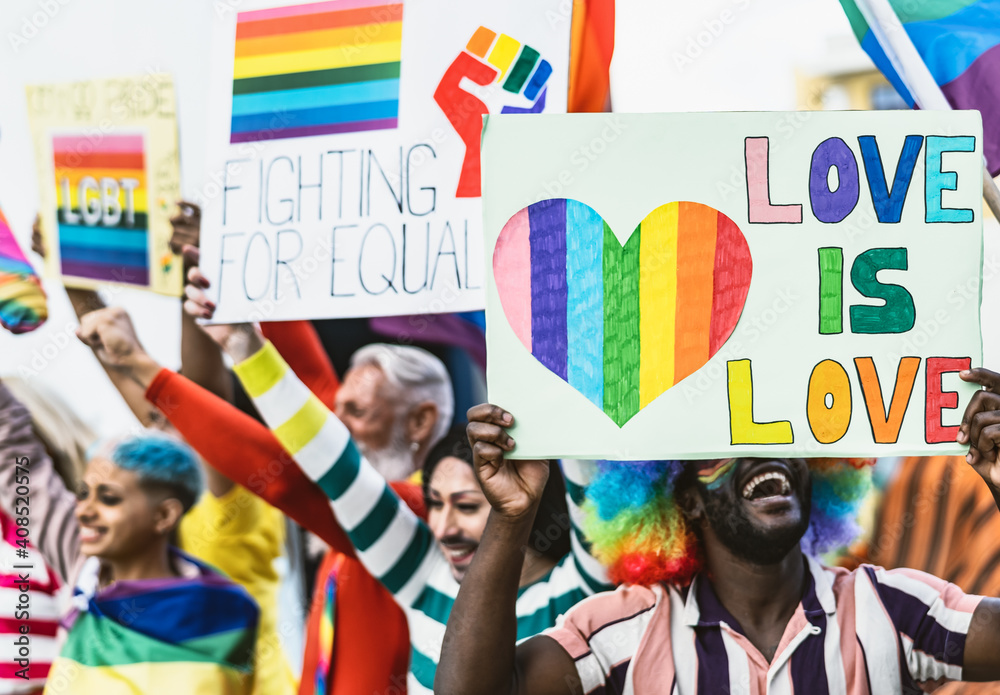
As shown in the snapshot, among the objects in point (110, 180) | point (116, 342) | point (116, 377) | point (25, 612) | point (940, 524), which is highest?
point (110, 180)

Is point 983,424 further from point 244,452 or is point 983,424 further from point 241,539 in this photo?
point 241,539

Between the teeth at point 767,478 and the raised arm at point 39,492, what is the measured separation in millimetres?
1882

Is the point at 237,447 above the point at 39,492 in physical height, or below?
above

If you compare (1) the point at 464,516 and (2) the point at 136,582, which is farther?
(2) the point at 136,582

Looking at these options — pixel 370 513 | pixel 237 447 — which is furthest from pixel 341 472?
pixel 237 447

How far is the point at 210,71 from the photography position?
254 centimetres

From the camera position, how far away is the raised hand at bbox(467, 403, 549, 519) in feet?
5.13

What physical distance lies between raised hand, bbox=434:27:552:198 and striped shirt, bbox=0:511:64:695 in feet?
5.31

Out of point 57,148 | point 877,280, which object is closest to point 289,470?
point 57,148

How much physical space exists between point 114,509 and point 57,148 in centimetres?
106

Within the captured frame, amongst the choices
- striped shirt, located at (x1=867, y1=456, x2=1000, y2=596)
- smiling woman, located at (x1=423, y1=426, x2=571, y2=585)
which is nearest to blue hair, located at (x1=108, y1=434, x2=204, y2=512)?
smiling woman, located at (x1=423, y1=426, x2=571, y2=585)

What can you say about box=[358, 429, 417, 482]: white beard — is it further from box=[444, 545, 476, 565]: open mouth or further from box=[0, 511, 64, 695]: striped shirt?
box=[0, 511, 64, 695]: striped shirt

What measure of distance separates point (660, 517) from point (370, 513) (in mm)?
755

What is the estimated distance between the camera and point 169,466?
2.64m
